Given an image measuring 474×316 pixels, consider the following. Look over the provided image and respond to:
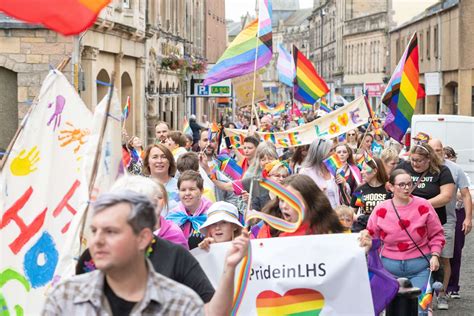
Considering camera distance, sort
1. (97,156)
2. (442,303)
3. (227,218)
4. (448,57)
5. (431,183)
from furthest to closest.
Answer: (448,57)
(442,303)
(431,183)
(227,218)
(97,156)

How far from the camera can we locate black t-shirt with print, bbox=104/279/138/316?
4086 mm

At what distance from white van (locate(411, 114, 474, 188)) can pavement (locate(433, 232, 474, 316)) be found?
5.38 m

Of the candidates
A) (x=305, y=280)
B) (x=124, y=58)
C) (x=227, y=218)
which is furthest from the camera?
(x=124, y=58)

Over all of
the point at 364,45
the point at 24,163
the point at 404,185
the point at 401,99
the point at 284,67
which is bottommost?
the point at 404,185

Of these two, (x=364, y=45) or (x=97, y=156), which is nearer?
(x=97, y=156)

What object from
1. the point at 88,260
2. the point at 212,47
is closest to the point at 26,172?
the point at 88,260

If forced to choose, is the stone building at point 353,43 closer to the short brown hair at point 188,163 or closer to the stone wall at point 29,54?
the stone wall at point 29,54

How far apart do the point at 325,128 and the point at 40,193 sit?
1069cm

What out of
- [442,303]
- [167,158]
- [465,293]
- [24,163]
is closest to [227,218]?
[24,163]

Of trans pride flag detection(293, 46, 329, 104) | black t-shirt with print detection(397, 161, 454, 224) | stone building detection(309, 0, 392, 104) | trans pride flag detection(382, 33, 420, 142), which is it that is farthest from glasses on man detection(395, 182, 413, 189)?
stone building detection(309, 0, 392, 104)

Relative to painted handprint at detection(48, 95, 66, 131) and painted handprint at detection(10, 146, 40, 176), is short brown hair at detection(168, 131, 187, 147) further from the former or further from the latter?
painted handprint at detection(10, 146, 40, 176)

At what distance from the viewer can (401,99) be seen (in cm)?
1590

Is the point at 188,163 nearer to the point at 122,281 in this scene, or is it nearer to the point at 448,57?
the point at 122,281

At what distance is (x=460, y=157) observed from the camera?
20.8 m
